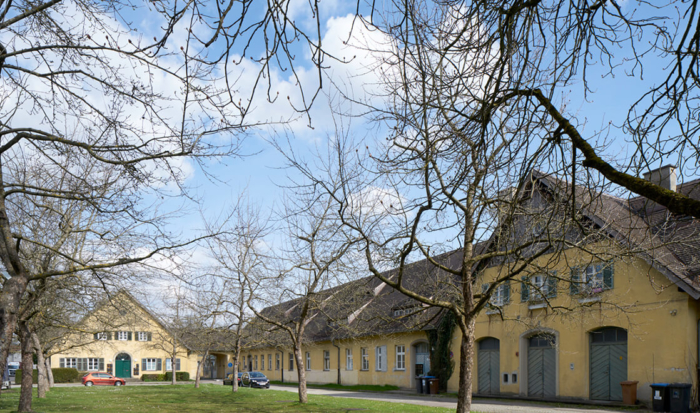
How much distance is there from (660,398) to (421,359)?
15.6 meters

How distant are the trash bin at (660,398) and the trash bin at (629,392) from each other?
62.1 inches

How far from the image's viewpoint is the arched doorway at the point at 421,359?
32406 millimetres

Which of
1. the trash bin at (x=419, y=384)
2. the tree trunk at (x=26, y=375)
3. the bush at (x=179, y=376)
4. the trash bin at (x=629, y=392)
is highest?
the tree trunk at (x=26, y=375)

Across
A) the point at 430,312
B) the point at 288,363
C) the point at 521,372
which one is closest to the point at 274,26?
the point at 521,372

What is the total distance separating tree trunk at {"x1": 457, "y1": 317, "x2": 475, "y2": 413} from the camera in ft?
36.4

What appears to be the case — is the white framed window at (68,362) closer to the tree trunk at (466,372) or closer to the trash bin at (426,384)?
the trash bin at (426,384)

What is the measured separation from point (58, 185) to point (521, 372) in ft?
66.4

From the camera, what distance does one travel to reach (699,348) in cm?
1908

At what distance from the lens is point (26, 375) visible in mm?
16859

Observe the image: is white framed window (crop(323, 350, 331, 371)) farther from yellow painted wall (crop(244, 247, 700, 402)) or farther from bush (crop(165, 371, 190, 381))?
bush (crop(165, 371, 190, 381))

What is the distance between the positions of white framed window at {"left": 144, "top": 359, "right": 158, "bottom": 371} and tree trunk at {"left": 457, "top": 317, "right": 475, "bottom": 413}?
182ft

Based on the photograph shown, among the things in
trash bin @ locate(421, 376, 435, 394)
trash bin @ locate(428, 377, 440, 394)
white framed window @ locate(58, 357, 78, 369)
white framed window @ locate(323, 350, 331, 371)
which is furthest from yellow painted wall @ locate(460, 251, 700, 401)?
white framed window @ locate(58, 357, 78, 369)

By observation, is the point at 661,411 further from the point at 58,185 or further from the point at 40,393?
the point at 40,393

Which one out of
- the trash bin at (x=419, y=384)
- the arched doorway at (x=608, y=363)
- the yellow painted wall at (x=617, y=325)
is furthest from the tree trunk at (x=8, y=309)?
the trash bin at (x=419, y=384)
